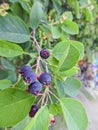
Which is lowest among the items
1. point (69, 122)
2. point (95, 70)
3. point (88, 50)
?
point (95, 70)

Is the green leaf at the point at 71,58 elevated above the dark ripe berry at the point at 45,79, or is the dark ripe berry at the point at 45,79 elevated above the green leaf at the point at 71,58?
the green leaf at the point at 71,58

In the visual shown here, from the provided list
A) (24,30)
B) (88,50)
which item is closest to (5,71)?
(24,30)

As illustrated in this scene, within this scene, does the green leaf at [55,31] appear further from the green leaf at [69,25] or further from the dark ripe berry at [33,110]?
the dark ripe berry at [33,110]

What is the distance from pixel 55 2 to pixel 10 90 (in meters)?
0.55

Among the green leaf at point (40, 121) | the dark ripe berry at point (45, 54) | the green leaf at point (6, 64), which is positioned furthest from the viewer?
the green leaf at point (6, 64)

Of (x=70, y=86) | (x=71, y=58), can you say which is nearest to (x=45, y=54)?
(x=71, y=58)

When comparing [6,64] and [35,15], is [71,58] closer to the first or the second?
[35,15]

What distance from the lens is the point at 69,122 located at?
0.49 metres

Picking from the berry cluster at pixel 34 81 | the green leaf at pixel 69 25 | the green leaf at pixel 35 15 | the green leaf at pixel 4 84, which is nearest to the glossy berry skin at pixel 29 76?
the berry cluster at pixel 34 81

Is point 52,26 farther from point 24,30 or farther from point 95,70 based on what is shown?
point 95,70

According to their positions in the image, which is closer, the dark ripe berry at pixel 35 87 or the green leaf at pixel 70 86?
the dark ripe berry at pixel 35 87

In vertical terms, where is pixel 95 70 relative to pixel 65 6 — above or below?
below

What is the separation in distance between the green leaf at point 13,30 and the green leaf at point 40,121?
202 millimetres

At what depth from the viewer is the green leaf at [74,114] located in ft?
1.64
